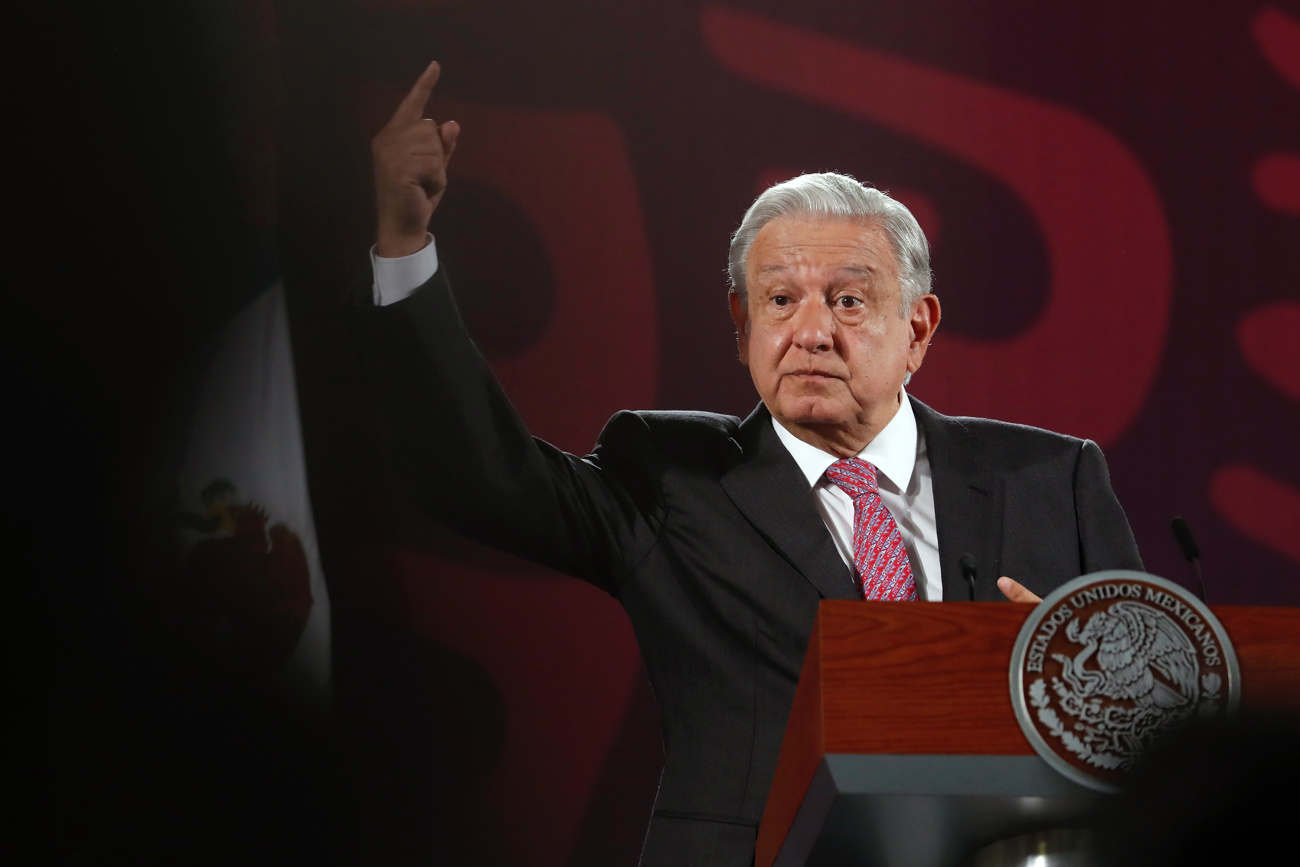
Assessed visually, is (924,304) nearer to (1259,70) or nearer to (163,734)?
(1259,70)

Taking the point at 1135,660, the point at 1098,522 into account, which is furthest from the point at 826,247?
the point at 1135,660

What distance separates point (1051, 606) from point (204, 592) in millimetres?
1760

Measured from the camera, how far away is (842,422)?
6.73 ft

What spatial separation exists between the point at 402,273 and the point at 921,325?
3.05 feet

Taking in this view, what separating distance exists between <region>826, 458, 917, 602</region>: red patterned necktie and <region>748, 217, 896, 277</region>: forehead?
13.5 inches

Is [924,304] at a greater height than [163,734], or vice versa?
[924,304]

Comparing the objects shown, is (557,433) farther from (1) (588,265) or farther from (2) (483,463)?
(2) (483,463)

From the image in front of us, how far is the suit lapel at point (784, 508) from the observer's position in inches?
69.2

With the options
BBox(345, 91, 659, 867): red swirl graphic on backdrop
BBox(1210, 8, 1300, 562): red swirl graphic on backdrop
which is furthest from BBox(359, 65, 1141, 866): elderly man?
BBox(1210, 8, 1300, 562): red swirl graphic on backdrop

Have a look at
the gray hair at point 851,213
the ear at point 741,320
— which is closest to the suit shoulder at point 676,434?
the ear at point 741,320

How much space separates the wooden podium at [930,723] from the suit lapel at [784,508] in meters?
0.78

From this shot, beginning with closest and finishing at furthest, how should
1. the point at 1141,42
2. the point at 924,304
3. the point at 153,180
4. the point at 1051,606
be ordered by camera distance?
1. the point at 1051,606
2. the point at 924,304
3. the point at 153,180
4. the point at 1141,42

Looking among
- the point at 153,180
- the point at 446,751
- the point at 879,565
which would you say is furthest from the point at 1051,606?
the point at 153,180

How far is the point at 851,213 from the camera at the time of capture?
2.09m
